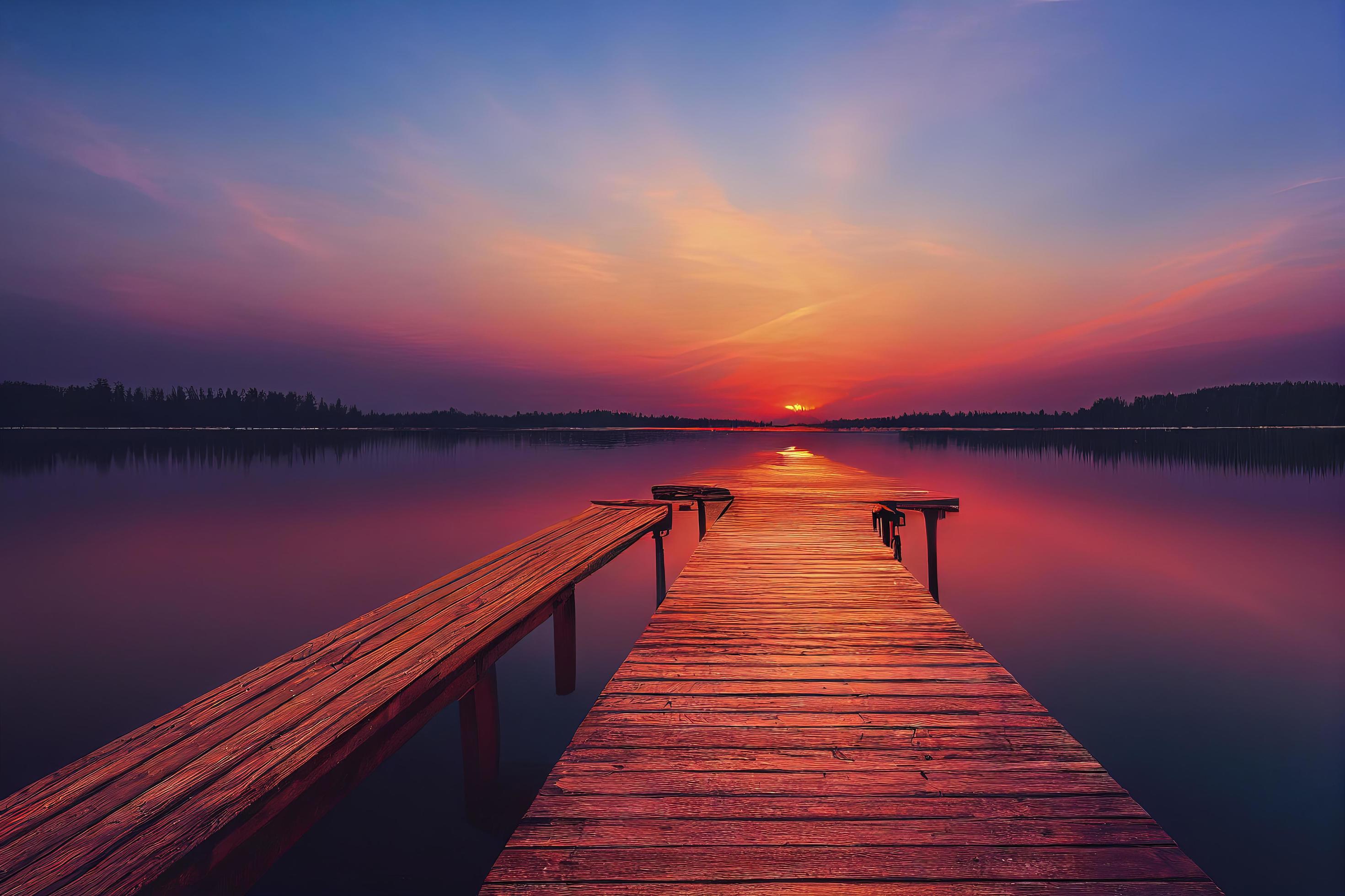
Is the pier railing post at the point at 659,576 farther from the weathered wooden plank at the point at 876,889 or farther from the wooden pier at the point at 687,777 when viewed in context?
the weathered wooden plank at the point at 876,889

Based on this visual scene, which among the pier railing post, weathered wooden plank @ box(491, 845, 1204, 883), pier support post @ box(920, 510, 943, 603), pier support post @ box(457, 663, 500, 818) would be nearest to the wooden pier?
weathered wooden plank @ box(491, 845, 1204, 883)

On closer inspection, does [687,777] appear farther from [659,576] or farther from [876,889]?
[659,576]

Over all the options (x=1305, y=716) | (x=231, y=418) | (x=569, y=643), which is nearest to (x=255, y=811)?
(x=569, y=643)

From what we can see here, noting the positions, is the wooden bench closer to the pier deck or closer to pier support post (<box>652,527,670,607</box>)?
the pier deck

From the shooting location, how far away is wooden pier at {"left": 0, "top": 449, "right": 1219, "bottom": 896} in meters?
2.21

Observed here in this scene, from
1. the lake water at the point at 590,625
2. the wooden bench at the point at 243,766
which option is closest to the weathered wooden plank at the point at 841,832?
the wooden bench at the point at 243,766

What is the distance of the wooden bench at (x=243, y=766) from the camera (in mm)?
2119

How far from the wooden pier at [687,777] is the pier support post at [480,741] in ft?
2.95

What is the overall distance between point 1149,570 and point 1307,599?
2759 mm

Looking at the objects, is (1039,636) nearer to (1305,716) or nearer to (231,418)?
(1305,716)

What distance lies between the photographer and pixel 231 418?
155m

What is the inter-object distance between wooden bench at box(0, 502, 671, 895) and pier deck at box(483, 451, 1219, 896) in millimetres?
1154

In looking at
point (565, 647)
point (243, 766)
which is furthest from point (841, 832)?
point (565, 647)

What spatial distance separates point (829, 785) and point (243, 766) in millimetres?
2821
